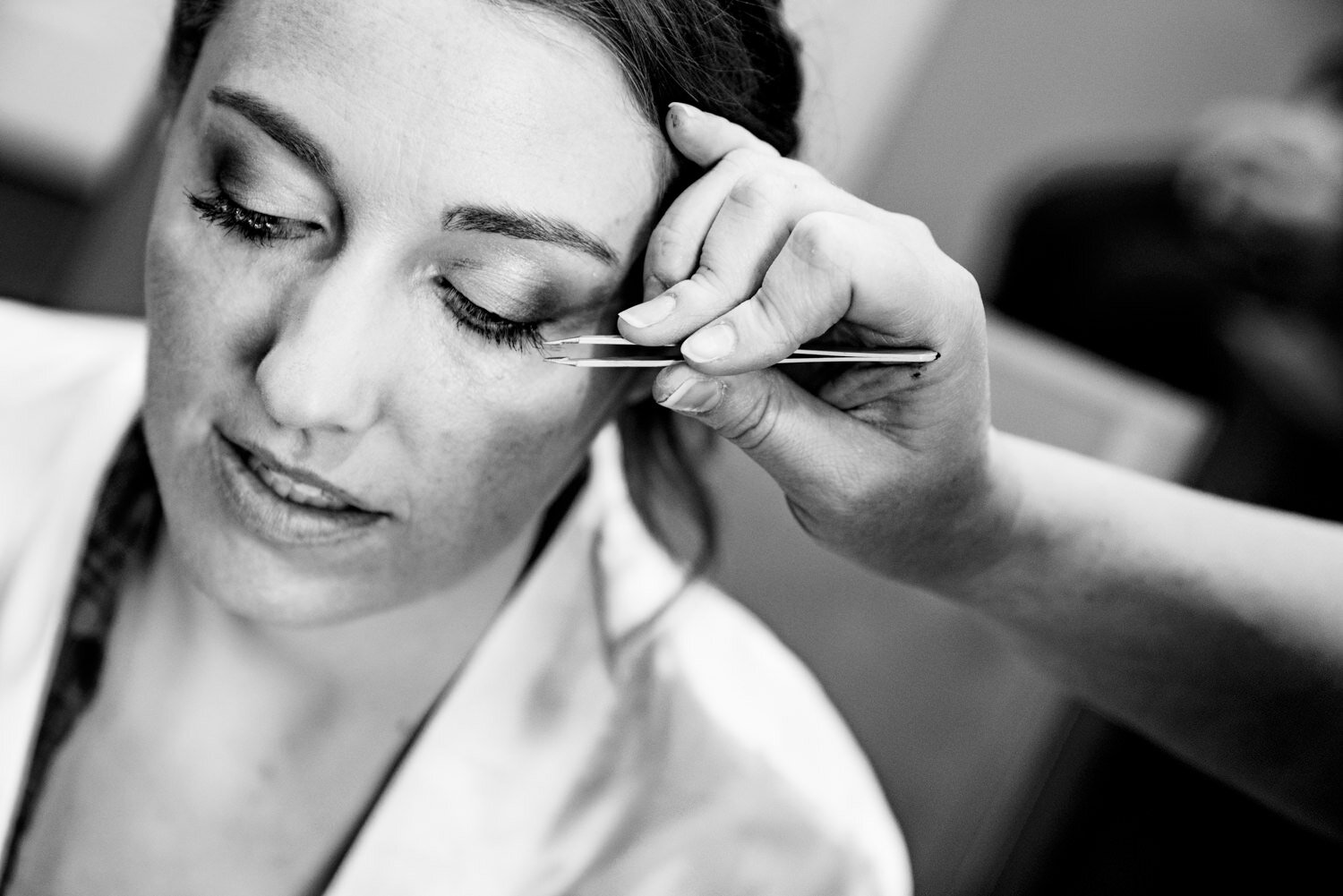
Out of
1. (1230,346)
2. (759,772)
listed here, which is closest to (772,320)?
(759,772)

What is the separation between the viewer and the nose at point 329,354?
860mm

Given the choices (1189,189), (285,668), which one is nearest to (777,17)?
(285,668)

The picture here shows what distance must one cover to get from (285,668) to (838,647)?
753 millimetres

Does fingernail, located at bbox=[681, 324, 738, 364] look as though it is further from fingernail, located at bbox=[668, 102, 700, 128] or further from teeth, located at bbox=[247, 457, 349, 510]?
teeth, located at bbox=[247, 457, 349, 510]

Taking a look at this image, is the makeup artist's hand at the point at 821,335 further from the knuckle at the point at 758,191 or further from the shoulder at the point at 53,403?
the shoulder at the point at 53,403

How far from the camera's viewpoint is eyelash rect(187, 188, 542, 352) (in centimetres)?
90

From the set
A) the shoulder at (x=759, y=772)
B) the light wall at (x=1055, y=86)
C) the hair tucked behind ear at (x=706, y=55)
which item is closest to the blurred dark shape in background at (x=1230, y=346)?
the light wall at (x=1055, y=86)

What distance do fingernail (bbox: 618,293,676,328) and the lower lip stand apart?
1.18 ft

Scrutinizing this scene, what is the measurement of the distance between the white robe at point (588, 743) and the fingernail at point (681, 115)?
19.1 inches

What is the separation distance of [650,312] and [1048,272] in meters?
1.99

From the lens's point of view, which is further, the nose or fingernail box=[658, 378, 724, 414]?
the nose

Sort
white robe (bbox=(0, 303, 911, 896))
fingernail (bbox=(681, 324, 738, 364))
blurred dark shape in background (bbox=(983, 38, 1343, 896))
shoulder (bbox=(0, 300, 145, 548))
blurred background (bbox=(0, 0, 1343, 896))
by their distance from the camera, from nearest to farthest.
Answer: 1. fingernail (bbox=(681, 324, 738, 364))
2. white robe (bbox=(0, 303, 911, 896))
3. shoulder (bbox=(0, 300, 145, 548))
4. blurred background (bbox=(0, 0, 1343, 896))
5. blurred dark shape in background (bbox=(983, 38, 1343, 896))

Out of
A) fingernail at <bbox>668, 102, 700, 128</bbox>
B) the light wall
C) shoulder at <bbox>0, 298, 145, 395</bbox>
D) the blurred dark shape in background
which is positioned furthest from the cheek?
the light wall

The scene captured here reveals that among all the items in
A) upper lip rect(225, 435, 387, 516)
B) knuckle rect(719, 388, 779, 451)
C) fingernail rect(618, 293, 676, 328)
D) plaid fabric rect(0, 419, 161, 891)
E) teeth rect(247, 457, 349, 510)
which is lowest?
plaid fabric rect(0, 419, 161, 891)
